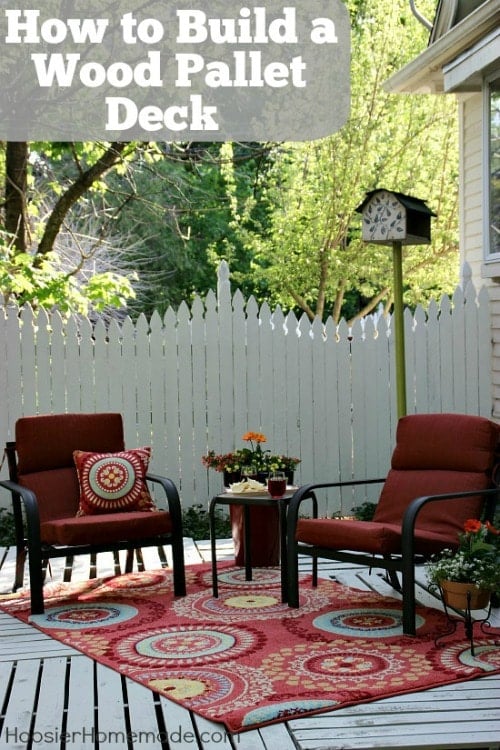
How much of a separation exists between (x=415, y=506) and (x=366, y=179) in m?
11.7

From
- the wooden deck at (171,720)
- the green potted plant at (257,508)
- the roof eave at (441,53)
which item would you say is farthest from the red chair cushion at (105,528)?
the roof eave at (441,53)

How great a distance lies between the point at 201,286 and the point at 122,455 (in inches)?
647

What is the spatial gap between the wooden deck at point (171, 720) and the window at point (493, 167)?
405 cm

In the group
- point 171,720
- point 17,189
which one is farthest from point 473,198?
point 171,720

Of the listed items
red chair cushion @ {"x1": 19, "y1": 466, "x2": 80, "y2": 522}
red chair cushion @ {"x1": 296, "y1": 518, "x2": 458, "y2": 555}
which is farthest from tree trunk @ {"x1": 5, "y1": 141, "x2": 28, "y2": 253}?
red chair cushion @ {"x1": 296, "y1": 518, "x2": 458, "y2": 555}

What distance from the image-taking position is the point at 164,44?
9.95 meters

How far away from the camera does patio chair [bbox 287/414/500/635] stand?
15.4ft

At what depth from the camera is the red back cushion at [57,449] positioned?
5695 mm

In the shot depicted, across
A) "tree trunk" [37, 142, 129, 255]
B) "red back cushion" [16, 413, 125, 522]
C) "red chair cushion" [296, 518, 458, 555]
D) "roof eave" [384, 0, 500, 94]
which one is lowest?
"red chair cushion" [296, 518, 458, 555]

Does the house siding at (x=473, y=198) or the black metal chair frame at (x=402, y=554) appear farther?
the house siding at (x=473, y=198)

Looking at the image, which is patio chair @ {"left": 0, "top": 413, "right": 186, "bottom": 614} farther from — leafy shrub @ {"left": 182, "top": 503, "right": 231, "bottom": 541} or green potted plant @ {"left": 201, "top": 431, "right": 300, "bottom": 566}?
leafy shrub @ {"left": 182, "top": 503, "right": 231, "bottom": 541}

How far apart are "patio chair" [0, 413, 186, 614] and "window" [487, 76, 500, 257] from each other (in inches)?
119

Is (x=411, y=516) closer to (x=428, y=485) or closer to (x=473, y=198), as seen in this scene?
(x=428, y=485)

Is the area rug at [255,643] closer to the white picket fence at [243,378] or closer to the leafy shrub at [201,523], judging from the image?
the leafy shrub at [201,523]
